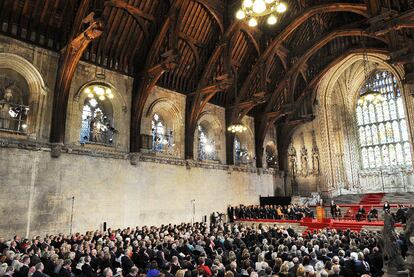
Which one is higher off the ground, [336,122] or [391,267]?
[336,122]

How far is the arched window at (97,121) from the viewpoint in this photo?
14.0 metres

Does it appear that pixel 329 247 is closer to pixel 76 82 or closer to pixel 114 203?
pixel 114 203

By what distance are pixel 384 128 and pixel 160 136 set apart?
59.6 feet

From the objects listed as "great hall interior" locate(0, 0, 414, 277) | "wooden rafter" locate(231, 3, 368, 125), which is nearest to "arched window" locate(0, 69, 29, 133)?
"great hall interior" locate(0, 0, 414, 277)

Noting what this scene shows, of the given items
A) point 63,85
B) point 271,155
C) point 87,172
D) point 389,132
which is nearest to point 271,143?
point 271,155

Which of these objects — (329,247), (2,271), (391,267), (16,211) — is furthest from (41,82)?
(391,267)

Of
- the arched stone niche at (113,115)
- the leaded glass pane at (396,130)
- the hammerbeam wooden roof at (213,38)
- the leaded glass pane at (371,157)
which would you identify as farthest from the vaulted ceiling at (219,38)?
the leaded glass pane at (396,130)

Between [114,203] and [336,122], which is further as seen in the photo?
[336,122]

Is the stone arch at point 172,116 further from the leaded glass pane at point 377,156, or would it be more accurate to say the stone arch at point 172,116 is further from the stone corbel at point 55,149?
the leaded glass pane at point 377,156

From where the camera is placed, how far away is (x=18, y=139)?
11.6m

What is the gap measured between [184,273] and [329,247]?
5.01 metres

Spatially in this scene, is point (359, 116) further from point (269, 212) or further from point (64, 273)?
point (64, 273)

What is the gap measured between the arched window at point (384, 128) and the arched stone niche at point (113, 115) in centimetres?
1791

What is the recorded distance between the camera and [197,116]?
18.3 meters
